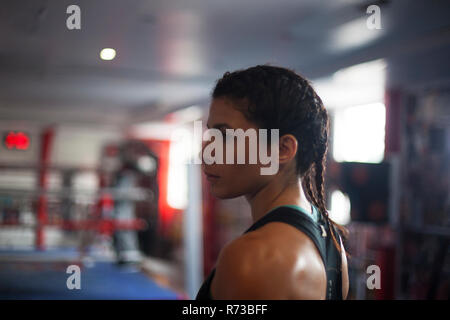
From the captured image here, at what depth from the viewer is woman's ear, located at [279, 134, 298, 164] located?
2.78ft

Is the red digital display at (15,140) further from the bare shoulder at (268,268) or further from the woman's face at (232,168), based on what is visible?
the bare shoulder at (268,268)

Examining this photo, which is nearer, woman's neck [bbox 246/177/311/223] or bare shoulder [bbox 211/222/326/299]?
bare shoulder [bbox 211/222/326/299]

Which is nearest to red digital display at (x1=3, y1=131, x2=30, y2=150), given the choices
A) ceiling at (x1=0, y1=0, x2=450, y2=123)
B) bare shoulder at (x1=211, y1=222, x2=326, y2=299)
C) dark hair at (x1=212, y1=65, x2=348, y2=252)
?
ceiling at (x1=0, y1=0, x2=450, y2=123)

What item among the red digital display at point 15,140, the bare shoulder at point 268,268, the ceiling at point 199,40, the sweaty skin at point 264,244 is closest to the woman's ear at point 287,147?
the sweaty skin at point 264,244

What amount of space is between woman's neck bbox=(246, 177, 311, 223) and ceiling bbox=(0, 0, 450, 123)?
223 centimetres

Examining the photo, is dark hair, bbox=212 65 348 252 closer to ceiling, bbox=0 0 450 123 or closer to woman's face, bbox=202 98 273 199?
woman's face, bbox=202 98 273 199

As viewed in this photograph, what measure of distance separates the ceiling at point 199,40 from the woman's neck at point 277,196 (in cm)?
223

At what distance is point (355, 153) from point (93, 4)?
14.2ft

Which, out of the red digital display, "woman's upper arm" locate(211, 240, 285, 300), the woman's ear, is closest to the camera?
"woman's upper arm" locate(211, 240, 285, 300)

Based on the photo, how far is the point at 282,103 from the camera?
864mm

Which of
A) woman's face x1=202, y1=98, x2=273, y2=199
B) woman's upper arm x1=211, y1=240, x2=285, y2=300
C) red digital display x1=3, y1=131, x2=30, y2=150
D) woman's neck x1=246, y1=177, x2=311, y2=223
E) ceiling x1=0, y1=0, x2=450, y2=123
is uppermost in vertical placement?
ceiling x1=0, y1=0, x2=450, y2=123

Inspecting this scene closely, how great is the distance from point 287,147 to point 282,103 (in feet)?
0.26

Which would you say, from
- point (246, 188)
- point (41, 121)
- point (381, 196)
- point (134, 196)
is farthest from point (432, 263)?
point (41, 121)

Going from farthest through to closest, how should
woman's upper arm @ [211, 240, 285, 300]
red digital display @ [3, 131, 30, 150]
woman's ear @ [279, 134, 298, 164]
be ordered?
red digital display @ [3, 131, 30, 150]
woman's ear @ [279, 134, 298, 164]
woman's upper arm @ [211, 240, 285, 300]
